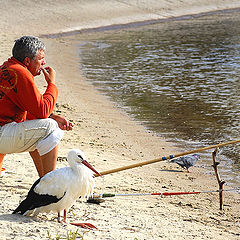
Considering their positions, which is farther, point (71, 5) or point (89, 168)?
point (71, 5)

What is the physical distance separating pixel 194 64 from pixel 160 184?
9.69m

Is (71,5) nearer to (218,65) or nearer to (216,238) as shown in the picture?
(218,65)

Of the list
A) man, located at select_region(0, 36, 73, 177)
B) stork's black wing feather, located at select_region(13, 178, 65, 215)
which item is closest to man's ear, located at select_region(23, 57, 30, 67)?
man, located at select_region(0, 36, 73, 177)

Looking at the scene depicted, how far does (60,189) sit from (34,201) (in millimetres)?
240

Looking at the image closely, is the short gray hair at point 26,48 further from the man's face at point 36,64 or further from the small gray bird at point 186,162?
the small gray bird at point 186,162

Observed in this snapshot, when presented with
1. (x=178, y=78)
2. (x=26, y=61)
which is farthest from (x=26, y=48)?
(x=178, y=78)

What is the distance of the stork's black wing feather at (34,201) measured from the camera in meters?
4.49

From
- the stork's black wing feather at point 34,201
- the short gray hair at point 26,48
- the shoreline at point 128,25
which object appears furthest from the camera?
the shoreline at point 128,25

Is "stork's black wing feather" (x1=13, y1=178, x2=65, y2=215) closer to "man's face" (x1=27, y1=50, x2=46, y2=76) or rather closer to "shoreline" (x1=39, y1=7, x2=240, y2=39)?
"man's face" (x1=27, y1=50, x2=46, y2=76)

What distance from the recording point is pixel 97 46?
781 inches

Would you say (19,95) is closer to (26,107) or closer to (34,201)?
(26,107)

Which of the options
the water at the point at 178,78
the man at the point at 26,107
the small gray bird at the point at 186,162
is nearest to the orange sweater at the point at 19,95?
the man at the point at 26,107

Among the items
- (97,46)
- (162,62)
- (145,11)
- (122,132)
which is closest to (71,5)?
(145,11)

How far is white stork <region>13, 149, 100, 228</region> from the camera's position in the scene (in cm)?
452
